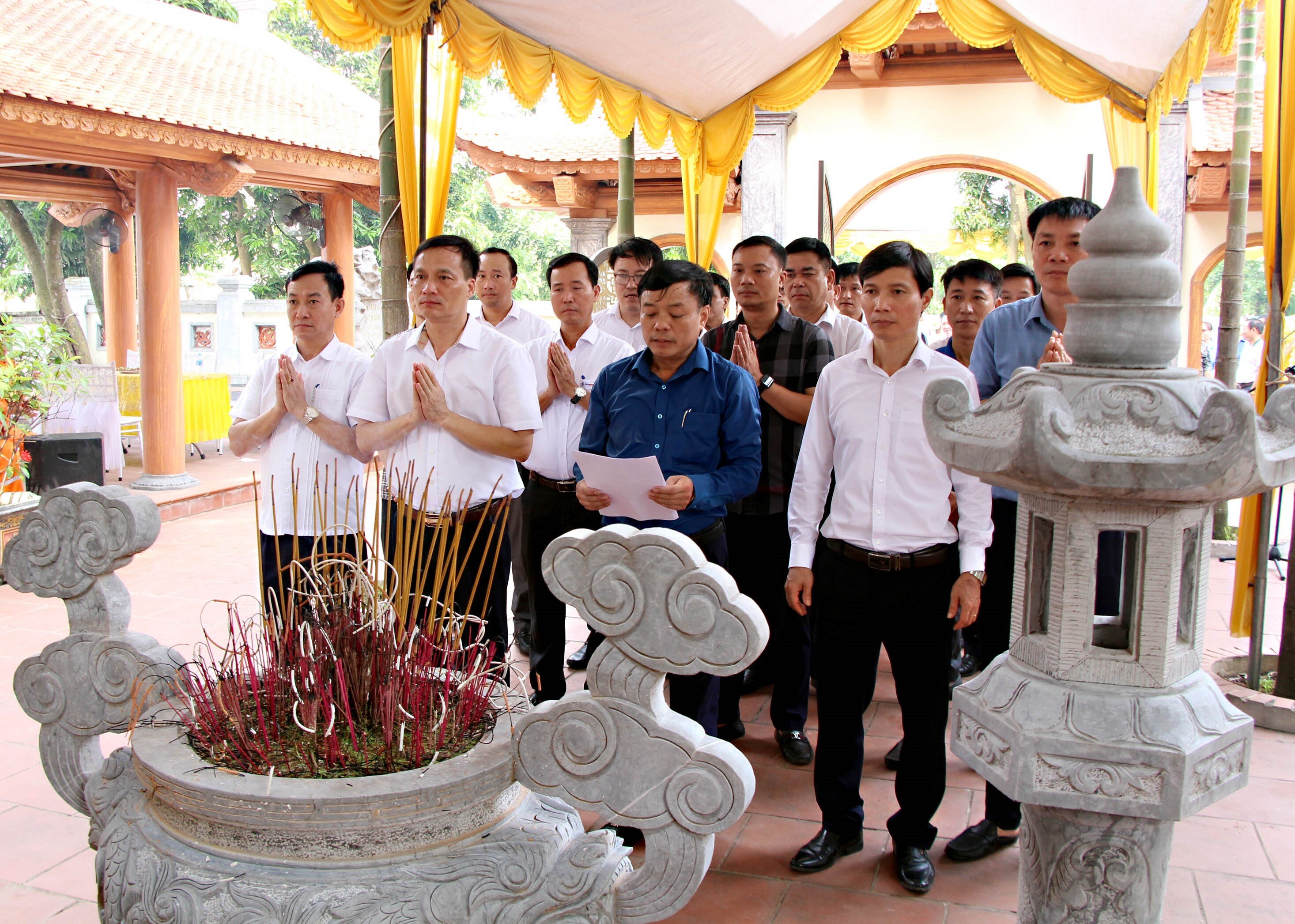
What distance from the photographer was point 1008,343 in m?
2.76

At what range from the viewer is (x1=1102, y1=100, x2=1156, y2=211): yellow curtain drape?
5.09m

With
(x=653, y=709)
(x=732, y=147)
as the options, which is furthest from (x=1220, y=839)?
(x=732, y=147)

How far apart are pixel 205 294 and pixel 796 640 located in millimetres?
24879

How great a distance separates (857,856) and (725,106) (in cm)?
434

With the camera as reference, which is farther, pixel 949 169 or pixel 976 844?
pixel 949 169

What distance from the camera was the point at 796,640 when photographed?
295 cm

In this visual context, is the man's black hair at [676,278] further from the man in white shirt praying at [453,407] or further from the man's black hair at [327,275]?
the man's black hair at [327,275]

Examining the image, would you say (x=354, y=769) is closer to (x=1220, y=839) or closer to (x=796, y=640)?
(x=796, y=640)

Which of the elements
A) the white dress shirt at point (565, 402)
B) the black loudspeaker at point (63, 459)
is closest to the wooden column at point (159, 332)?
the black loudspeaker at point (63, 459)

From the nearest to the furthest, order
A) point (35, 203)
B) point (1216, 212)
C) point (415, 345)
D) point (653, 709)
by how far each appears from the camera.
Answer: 1. point (653, 709)
2. point (415, 345)
3. point (1216, 212)
4. point (35, 203)

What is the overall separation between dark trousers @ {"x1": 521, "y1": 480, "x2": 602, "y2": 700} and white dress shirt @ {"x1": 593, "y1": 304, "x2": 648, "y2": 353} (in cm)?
93

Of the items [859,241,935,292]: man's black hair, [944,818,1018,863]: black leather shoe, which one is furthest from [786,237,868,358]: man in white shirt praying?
[944,818,1018,863]: black leather shoe

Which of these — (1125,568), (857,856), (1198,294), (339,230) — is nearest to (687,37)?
(857,856)

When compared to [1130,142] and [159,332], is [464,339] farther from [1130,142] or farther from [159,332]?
[159,332]
